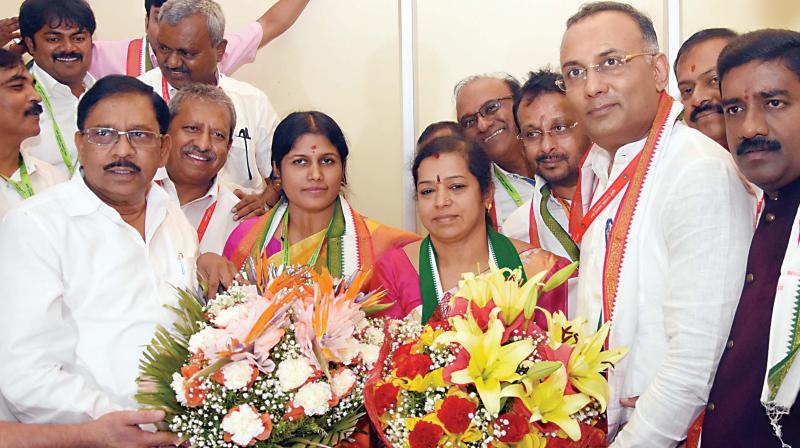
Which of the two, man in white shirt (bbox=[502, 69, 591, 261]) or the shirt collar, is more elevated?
the shirt collar

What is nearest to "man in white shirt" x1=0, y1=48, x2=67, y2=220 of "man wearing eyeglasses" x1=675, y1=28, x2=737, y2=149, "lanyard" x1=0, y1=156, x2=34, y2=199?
"lanyard" x1=0, y1=156, x2=34, y2=199

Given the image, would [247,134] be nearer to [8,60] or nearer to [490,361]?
[8,60]

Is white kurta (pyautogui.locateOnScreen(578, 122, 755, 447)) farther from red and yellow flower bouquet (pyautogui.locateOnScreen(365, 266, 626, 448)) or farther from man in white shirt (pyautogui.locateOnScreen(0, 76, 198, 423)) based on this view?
man in white shirt (pyautogui.locateOnScreen(0, 76, 198, 423))

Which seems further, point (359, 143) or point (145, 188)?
point (359, 143)

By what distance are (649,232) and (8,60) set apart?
8.10 feet

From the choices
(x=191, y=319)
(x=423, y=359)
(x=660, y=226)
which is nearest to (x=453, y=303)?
(x=423, y=359)

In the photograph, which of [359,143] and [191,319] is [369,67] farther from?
[191,319]

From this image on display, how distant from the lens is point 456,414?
6.98ft

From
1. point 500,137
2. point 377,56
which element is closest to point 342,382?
point 500,137

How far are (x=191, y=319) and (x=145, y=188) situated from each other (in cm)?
62

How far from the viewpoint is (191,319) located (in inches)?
101

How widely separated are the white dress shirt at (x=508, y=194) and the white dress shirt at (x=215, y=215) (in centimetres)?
127

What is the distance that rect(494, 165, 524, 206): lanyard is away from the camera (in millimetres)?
4225

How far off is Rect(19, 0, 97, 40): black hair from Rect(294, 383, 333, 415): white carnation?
2.83 meters
